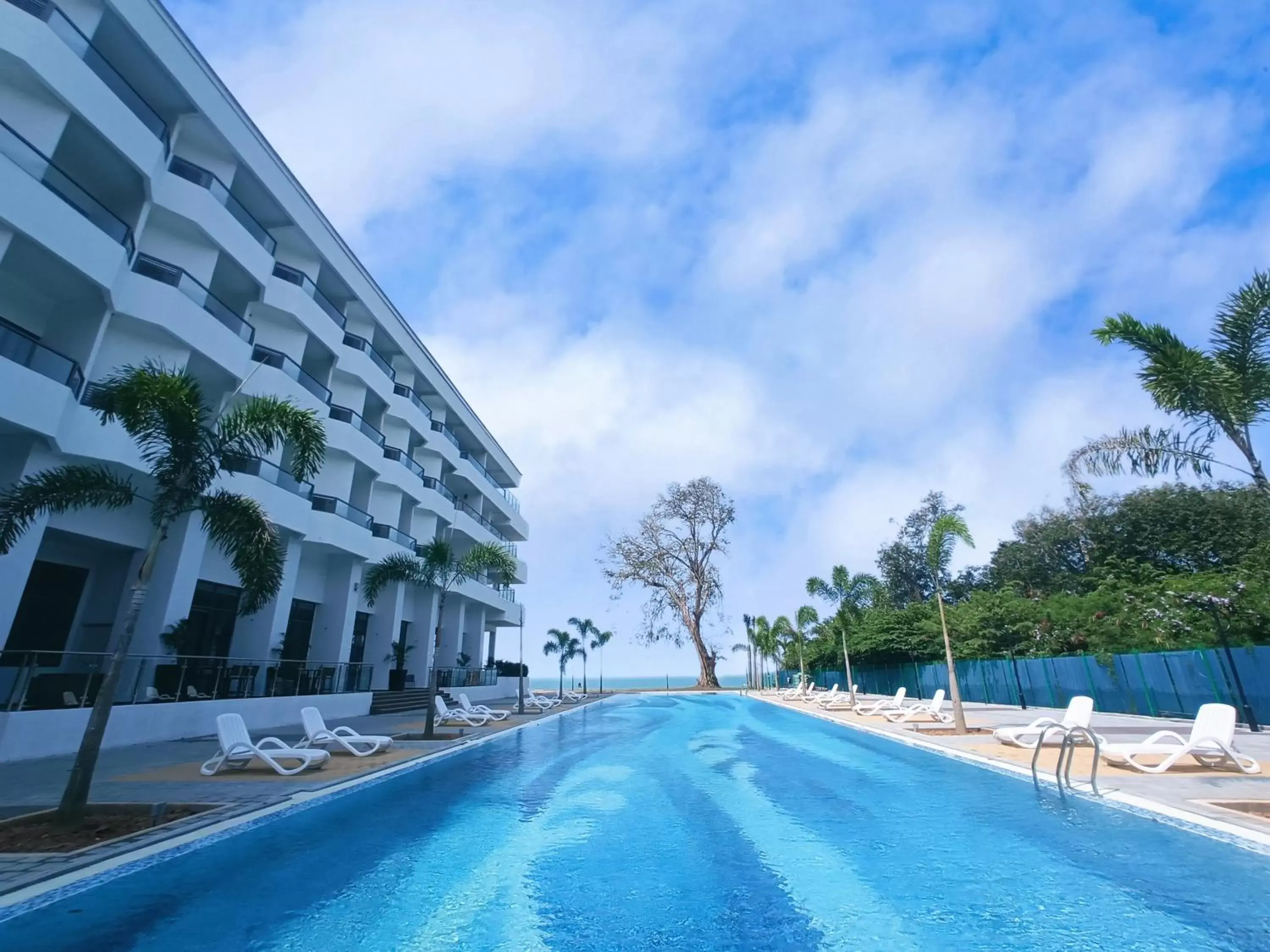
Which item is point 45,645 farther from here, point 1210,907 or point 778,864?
point 1210,907

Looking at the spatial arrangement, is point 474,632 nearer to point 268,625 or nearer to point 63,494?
point 268,625

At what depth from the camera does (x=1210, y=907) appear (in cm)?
448

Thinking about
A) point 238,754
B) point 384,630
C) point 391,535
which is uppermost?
point 391,535

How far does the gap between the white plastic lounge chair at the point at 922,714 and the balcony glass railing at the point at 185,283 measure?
20915 millimetres

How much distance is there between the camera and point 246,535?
26.5ft

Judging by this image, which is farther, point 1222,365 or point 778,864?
point 1222,365

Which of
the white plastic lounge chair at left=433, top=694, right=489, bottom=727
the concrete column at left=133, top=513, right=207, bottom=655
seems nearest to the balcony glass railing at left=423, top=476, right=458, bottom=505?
the white plastic lounge chair at left=433, top=694, right=489, bottom=727

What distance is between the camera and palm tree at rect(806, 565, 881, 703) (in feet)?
94.3

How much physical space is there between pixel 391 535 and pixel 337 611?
378 cm

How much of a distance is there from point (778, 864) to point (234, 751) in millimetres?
8070

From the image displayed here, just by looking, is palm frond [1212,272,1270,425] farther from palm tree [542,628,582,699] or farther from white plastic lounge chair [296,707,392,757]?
palm tree [542,628,582,699]

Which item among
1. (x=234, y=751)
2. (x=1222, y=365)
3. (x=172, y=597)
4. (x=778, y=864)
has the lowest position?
(x=778, y=864)

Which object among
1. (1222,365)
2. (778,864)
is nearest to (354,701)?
(778,864)

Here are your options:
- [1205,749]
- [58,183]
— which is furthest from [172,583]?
[1205,749]
